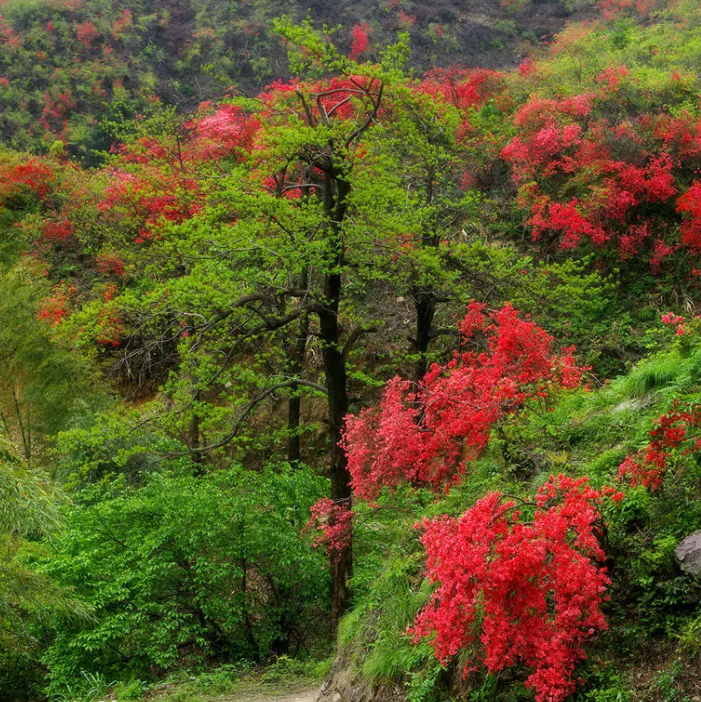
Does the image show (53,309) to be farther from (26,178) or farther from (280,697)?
(280,697)

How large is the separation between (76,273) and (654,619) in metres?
19.0

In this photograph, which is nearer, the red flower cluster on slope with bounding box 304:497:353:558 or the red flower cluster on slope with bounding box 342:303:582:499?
the red flower cluster on slope with bounding box 342:303:582:499

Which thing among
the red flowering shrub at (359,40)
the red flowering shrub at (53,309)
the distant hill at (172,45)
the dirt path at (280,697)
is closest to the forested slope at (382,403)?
the red flowering shrub at (53,309)

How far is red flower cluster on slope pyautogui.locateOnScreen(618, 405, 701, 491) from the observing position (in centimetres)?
469

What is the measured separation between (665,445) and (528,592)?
1.56 metres

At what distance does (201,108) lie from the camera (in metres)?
22.9

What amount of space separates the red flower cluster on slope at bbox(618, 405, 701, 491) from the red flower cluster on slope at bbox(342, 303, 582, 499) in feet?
5.96

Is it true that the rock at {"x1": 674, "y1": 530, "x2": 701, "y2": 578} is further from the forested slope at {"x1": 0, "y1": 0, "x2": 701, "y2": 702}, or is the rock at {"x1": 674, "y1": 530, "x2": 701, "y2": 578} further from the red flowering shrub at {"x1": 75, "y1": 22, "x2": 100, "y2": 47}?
the red flowering shrub at {"x1": 75, "y1": 22, "x2": 100, "y2": 47}

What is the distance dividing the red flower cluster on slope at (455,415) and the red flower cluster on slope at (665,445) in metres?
1.82

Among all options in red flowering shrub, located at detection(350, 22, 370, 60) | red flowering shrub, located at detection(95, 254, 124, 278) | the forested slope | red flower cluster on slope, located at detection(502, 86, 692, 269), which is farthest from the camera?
red flowering shrub, located at detection(350, 22, 370, 60)

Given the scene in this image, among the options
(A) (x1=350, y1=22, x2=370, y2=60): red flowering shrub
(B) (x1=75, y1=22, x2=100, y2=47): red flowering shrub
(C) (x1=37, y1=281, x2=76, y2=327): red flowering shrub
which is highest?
(B) (x1=75, y1=22, x2=100, y2=47): red flowering shrub

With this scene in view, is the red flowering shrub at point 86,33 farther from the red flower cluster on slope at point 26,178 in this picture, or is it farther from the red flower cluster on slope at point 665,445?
the red flower cluster on slope at point 665,445

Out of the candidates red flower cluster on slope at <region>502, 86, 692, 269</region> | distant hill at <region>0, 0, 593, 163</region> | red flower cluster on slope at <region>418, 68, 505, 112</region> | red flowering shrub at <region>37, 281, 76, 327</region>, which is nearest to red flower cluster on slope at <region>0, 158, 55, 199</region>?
distant hill at <region>0, 0, 593, 163</region>

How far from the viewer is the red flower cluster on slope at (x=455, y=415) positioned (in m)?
6.91
